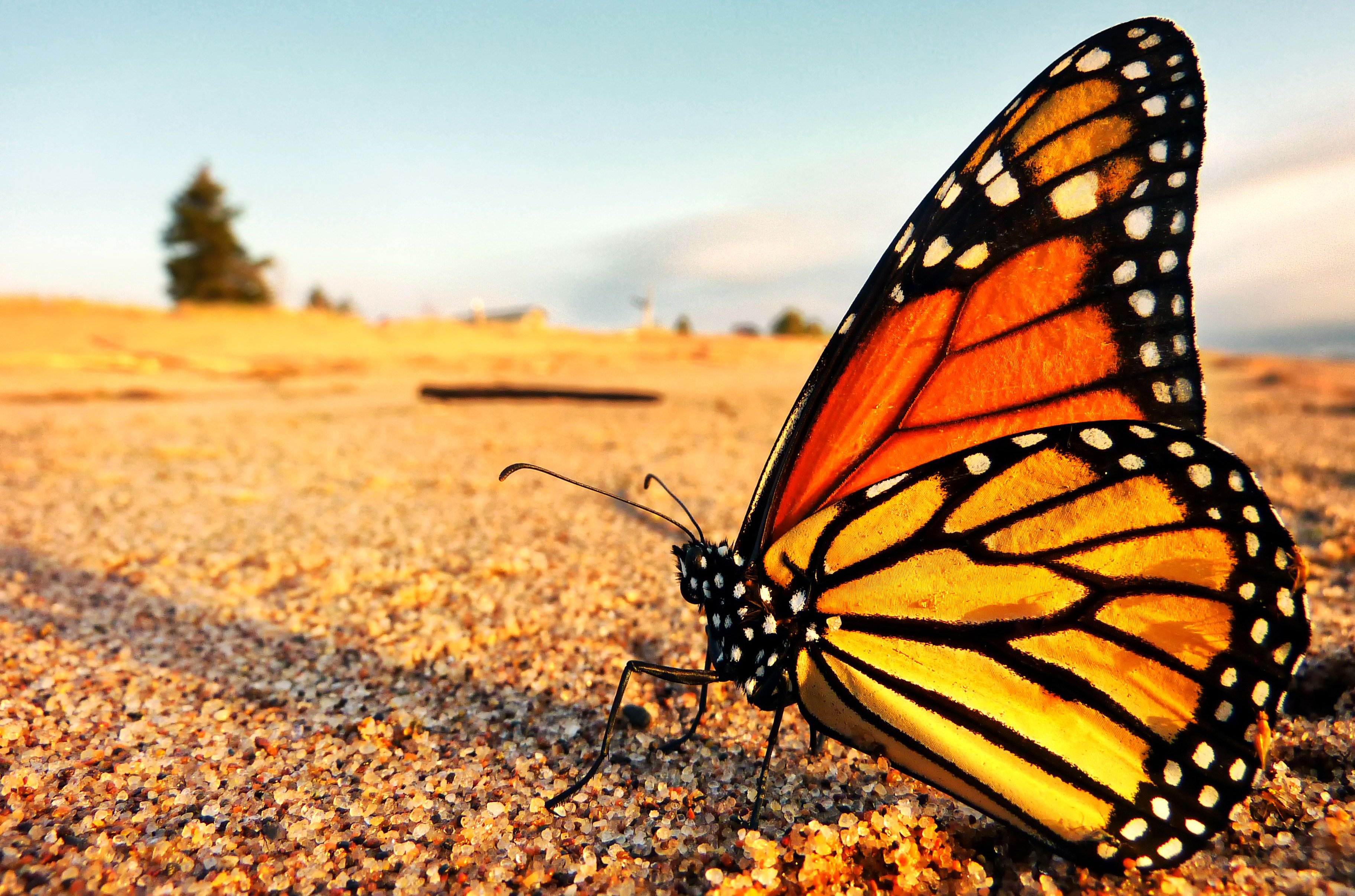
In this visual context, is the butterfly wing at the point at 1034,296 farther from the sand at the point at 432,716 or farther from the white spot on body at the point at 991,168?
the sand at the point at 432,716

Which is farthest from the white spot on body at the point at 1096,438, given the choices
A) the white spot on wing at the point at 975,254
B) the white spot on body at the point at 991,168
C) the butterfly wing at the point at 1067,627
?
the white spot on body at the point at 991,168

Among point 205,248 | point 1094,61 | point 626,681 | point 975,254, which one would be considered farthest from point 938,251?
point 205,248

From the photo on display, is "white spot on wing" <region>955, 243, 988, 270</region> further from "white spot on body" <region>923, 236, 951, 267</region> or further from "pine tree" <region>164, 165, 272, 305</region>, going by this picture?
"pine tree" <region>164, 165, 272, 305</region>

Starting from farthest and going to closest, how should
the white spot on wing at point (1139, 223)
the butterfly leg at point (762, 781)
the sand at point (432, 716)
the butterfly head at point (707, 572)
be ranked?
the butterfly head at point (707, 572), the white spot on wing at point (1139, 223), the butterfly leg at point (762, 781), the sand at point (432, 716)

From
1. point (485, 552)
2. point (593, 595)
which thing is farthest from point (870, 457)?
point (485, 552)

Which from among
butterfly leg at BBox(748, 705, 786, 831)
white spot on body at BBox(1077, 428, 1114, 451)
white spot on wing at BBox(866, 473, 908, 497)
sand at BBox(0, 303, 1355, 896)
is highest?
white spot on body at BBox(1077, 428, 1114, 451)

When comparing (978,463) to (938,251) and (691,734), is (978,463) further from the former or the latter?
(691,734)

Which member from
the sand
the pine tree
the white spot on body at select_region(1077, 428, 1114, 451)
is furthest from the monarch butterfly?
the pine tree
